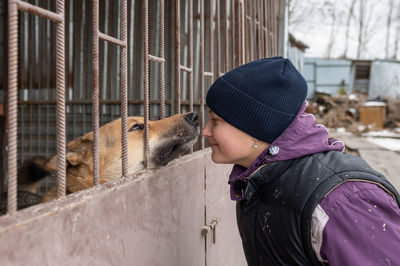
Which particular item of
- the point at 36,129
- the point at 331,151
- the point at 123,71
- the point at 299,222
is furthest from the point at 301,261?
the point at 36,129

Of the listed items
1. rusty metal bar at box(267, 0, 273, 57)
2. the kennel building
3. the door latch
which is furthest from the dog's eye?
rusty metal bar at box(267, 0, 273, 57)

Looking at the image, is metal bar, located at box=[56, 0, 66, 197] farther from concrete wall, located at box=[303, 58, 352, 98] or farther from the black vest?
concrete wall, located at box=[303, 58, 352, 98]

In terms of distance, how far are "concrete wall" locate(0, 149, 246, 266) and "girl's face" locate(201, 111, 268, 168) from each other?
41 centimetres

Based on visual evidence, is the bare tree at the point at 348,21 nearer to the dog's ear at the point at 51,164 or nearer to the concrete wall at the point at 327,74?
the concrete wall at the point at 327,74

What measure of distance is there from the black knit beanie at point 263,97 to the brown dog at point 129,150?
2.17 ft

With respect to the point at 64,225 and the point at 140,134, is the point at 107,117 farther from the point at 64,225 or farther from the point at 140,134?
the point at 64,225

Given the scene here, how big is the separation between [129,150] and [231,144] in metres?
0.81

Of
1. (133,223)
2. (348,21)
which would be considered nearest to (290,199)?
(133,223)

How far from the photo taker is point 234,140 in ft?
5.71

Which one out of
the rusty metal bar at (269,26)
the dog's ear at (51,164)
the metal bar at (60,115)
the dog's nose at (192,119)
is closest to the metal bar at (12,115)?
the metal bar at (60,115)

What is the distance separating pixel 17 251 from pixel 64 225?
0.70ft

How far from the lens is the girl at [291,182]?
1.29 m

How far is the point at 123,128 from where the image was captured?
171 centimetres

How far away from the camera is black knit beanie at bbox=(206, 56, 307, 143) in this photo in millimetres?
1606
